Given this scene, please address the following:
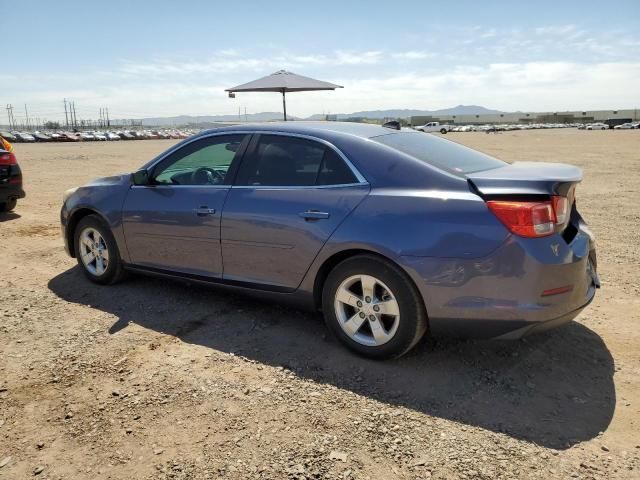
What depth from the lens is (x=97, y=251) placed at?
16.2ft

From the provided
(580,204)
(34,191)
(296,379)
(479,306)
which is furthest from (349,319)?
(34,191)

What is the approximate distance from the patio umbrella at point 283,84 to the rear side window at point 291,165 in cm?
925

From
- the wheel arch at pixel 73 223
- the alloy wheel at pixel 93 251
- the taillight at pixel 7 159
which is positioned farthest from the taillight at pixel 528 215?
the taillight at pixel 7 159

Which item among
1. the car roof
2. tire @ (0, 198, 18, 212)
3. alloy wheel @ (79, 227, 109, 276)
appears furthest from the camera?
tire @ (0, 198, 18, 212)

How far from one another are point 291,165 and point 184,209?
103cm

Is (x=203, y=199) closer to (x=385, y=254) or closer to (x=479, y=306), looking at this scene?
(x=385, y=254)

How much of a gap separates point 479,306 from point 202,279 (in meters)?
2.23

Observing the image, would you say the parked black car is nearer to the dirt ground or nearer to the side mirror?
the dirt ground

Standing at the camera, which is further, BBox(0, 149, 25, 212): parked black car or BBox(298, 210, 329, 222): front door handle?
BBox(0, 149, 25, 212): parked black car

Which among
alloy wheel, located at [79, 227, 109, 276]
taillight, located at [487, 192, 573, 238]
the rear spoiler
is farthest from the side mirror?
taillight, located at [487, 192, 573, 238]

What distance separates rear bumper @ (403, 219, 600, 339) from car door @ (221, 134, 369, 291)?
665 mm

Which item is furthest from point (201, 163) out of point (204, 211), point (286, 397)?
point (286, 397)

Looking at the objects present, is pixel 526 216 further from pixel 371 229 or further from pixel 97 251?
pixel 97 251

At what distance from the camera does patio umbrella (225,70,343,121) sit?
42.4 feet
